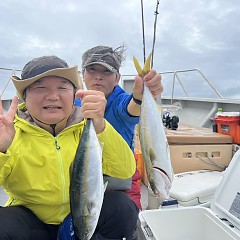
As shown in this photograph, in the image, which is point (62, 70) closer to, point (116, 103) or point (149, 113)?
point (149, 113)

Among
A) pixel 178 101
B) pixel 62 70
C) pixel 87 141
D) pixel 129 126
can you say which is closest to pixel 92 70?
pixel 129 126

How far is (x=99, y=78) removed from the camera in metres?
2.21

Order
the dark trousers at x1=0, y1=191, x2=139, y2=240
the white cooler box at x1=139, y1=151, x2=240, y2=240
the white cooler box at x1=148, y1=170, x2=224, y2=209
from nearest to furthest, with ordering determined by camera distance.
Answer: the dark trousers at x1=0, y1=191, x2=139, y2=240, the white cooler box at x1=139, y1=151, x2=240, y2=240, the white cooler box at x1=148, y1=170, x2=224, y2=209

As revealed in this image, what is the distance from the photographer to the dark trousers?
4.98ft

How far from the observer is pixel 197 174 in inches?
112

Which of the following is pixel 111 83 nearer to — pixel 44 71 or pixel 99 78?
pixel 99 78

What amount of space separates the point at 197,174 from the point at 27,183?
5.87 feet

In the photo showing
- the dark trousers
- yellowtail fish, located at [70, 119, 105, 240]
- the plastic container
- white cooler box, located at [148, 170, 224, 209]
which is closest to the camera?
yellowtail fish, located at [70, 119, 105, 240]

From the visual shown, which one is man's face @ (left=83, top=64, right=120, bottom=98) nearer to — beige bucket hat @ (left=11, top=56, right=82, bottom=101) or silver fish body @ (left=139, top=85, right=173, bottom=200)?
beige bucket hat @ (left=11, top=56, right=82, bottom=101)

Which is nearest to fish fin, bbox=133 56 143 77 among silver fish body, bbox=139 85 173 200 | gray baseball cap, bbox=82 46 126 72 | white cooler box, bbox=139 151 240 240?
silver fish body, bbox=139 85 173 200

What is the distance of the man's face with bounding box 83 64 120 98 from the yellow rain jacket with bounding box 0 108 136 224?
0.62 m

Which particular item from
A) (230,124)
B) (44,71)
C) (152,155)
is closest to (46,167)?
(44,71)

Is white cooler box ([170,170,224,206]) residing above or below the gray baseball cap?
below

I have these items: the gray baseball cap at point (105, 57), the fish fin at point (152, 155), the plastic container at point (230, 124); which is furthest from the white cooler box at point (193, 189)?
the fish fin at point (152, 155)
